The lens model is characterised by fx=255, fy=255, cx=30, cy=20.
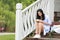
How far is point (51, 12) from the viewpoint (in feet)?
28.9

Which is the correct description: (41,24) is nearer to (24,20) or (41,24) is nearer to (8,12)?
(24,20)

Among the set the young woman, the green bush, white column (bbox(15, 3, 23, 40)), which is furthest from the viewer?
the green bush

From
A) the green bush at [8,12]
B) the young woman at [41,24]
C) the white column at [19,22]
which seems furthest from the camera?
the green bush at [8,12]

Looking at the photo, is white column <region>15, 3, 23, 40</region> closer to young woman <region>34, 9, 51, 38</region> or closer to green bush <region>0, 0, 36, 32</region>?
young woman <region>34, 9, 51, 38</region>

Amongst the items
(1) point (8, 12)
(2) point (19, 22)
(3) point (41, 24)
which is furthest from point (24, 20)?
(1) point (8, 12)

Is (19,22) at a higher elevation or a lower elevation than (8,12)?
lower

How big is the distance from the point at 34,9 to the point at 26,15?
67 cm

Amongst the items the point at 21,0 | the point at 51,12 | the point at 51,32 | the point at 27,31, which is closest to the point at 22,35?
the point at 27,31

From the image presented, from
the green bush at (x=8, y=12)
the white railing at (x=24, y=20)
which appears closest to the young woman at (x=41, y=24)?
the white railing at (x=24, y=20)

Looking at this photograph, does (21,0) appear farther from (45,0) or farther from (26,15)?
(26,15)

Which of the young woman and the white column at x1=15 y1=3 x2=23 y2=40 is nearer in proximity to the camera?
the young woman

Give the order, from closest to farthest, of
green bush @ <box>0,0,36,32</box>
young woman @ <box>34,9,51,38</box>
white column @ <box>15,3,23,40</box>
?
young woman @ <box>34,9,51,38</box>
white column @ <box>15,3,23,40</box>
green bush @ <box>0,0,36,32</box>

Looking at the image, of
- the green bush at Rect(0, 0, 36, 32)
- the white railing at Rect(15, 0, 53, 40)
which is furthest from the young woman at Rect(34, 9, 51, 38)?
the green bush at Rect(0, 0, 36, 32)

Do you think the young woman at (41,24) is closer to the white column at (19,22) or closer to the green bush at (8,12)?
the white column at (19,22)
